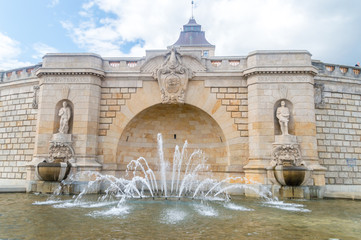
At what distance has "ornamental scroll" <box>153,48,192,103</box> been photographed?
14.0 meters

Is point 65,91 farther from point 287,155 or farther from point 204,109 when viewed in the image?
point 287,155

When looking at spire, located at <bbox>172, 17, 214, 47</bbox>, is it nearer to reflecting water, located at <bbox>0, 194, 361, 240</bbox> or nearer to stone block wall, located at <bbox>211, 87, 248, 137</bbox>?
stone block wall, located at <bbox>211, 87, 248, 137</bbox>

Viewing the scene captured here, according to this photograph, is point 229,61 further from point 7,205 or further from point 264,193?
point 7,205

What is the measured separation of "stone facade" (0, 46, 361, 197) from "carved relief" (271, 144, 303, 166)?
0.99 feet

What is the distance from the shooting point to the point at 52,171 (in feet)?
40.1

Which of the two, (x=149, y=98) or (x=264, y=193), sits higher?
(x=149, y=98)

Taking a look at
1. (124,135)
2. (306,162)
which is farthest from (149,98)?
(306,162)

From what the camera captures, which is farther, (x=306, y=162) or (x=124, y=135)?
(x=124, y=135)

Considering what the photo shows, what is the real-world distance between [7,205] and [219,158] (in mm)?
9909

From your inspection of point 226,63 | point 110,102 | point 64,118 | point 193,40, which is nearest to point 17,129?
Result: point 64,118

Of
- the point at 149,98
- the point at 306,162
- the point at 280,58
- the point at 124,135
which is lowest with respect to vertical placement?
the point at 306,162

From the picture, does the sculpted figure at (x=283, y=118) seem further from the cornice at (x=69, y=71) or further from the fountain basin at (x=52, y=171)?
the fountain basin at (x=52, y=171)

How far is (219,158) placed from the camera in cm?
1493

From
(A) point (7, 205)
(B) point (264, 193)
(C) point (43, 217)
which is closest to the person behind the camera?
(C) point (43, 217)
